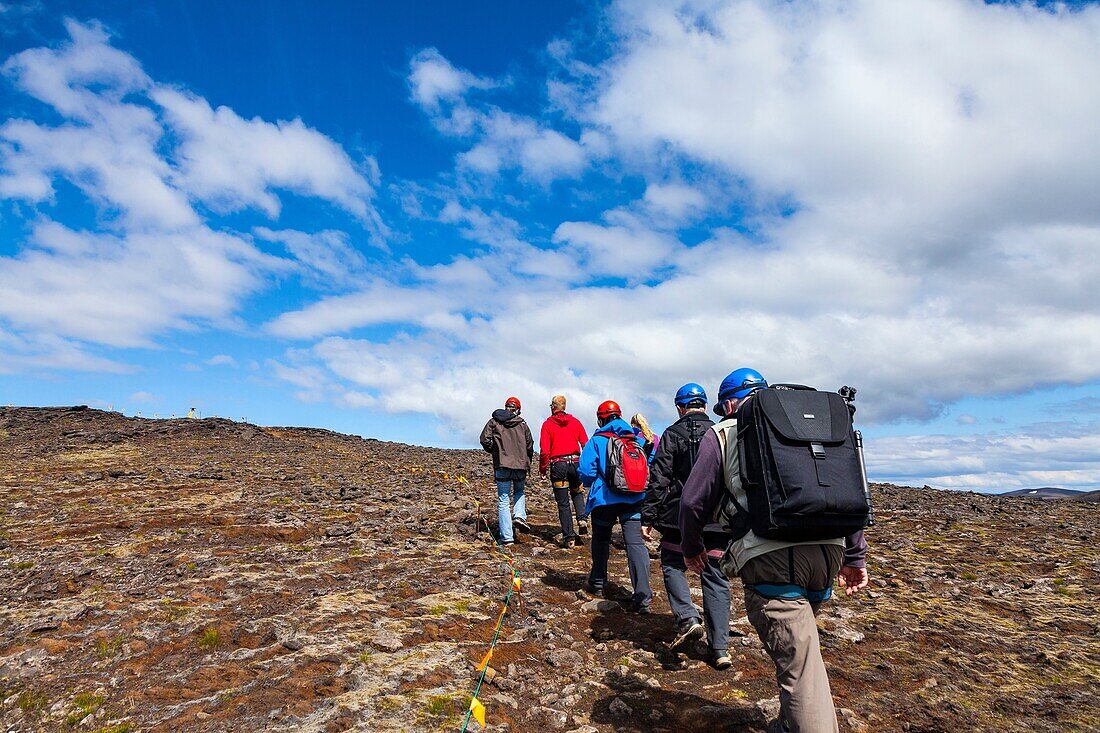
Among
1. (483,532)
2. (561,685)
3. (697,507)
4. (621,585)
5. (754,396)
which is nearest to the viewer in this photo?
(754,396)

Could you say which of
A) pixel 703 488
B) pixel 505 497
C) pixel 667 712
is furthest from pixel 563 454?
pixel 703 488

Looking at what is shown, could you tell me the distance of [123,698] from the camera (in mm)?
6340

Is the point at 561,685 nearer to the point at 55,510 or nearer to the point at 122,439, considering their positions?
the point at 55,510

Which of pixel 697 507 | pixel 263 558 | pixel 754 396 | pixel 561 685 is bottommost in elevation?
pixel 561 685

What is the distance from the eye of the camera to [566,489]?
45.8 ft

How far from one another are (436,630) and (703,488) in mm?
5151

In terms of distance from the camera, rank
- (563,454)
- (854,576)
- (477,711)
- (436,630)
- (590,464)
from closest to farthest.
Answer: (854,576)
(477,711)
(436,630)
(590,464)
(563,454)

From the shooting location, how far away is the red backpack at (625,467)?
9.20 m

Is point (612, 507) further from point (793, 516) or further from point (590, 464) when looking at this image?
point (793, 516)

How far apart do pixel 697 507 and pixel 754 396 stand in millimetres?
1111

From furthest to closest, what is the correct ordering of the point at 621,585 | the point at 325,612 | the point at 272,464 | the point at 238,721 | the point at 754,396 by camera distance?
the point at 272,464, the point at 621,585, the point at 325,612, the point at 238,721, the point at 754,396

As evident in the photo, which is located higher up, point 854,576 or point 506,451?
point 506,451

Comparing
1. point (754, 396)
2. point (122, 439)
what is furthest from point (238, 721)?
point (122, 439)

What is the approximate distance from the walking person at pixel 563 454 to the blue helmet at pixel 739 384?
25.9 feet
